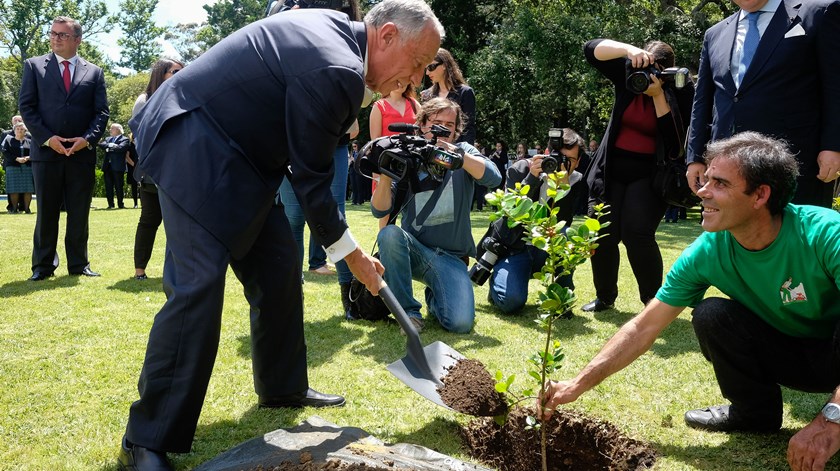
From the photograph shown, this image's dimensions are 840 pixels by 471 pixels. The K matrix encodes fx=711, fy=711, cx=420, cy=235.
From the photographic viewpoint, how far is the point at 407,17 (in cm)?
260

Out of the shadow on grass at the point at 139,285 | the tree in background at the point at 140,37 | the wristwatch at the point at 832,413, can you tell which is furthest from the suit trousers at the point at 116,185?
the tree in background at the point at 140,37

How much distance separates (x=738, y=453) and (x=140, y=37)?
233ft

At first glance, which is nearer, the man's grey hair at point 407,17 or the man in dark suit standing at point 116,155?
the man's grey hair at point 407,17

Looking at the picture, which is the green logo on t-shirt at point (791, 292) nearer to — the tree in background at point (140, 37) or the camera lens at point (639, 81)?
the camera lens at point (639, 81)

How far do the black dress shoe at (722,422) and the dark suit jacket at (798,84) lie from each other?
1.31m

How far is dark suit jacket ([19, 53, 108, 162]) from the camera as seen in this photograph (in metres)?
6.64

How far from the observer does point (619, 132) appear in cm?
517

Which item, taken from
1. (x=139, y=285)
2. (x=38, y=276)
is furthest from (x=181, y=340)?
(x=38, y=276)

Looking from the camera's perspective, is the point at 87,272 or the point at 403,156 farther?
the point at 87,272

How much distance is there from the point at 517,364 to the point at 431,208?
1421mm

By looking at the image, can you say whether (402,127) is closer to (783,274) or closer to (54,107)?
(783,274)

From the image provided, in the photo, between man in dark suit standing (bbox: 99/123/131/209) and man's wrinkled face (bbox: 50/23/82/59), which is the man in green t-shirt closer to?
man's wrinkled face (bbox: 50/23/82/59)

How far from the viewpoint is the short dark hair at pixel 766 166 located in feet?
8.55

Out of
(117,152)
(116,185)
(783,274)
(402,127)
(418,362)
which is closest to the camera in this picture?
(783,274)
